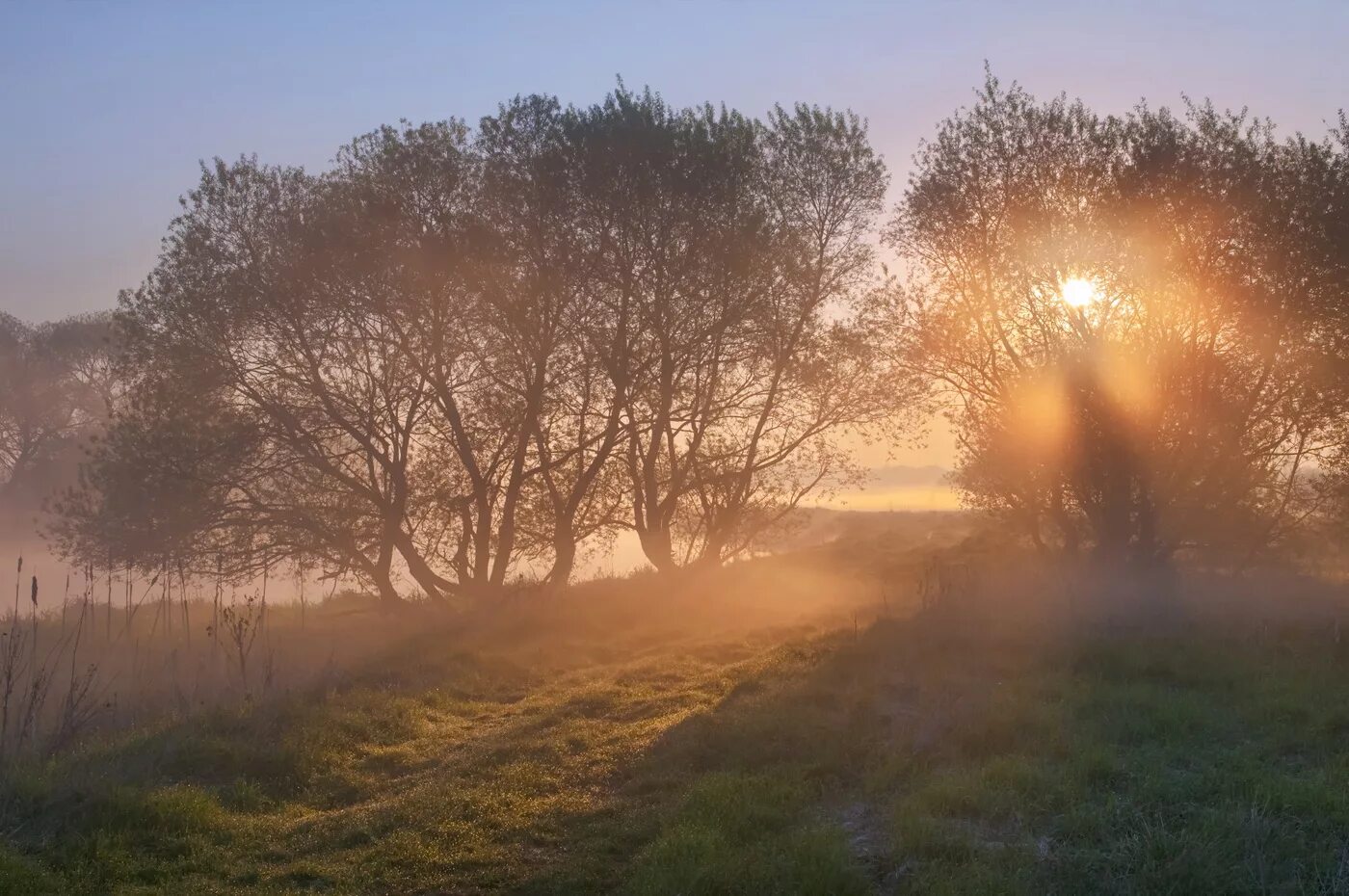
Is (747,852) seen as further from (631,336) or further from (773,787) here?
(631,336)

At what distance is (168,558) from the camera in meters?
20.7

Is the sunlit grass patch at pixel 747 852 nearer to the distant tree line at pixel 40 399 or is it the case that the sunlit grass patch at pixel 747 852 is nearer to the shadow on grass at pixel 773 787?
the shadow on grass at pixel 773 787

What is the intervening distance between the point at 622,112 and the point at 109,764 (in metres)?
16.1

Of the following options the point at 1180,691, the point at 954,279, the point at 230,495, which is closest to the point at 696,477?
the point at 954,279

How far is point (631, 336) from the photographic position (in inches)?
905

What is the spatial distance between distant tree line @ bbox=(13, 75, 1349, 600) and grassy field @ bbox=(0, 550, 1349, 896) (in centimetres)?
630

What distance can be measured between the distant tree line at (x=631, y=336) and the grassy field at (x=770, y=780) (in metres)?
6.30

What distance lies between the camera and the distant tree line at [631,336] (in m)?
19.4

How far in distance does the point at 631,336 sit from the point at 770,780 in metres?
15.0

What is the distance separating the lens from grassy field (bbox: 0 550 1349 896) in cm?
695

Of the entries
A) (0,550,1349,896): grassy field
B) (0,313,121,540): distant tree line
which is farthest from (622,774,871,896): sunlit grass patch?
(0,313,121,540): distant tree line

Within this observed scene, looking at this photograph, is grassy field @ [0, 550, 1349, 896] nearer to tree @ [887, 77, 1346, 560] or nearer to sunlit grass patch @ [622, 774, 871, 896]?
sunlit grass patch @ [622, 774, 871, 896]

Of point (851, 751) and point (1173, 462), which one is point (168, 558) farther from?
point (1173, 462)

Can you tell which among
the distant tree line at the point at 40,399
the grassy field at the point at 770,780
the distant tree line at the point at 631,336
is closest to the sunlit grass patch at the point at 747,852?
the grassy field at the point at 770,780
